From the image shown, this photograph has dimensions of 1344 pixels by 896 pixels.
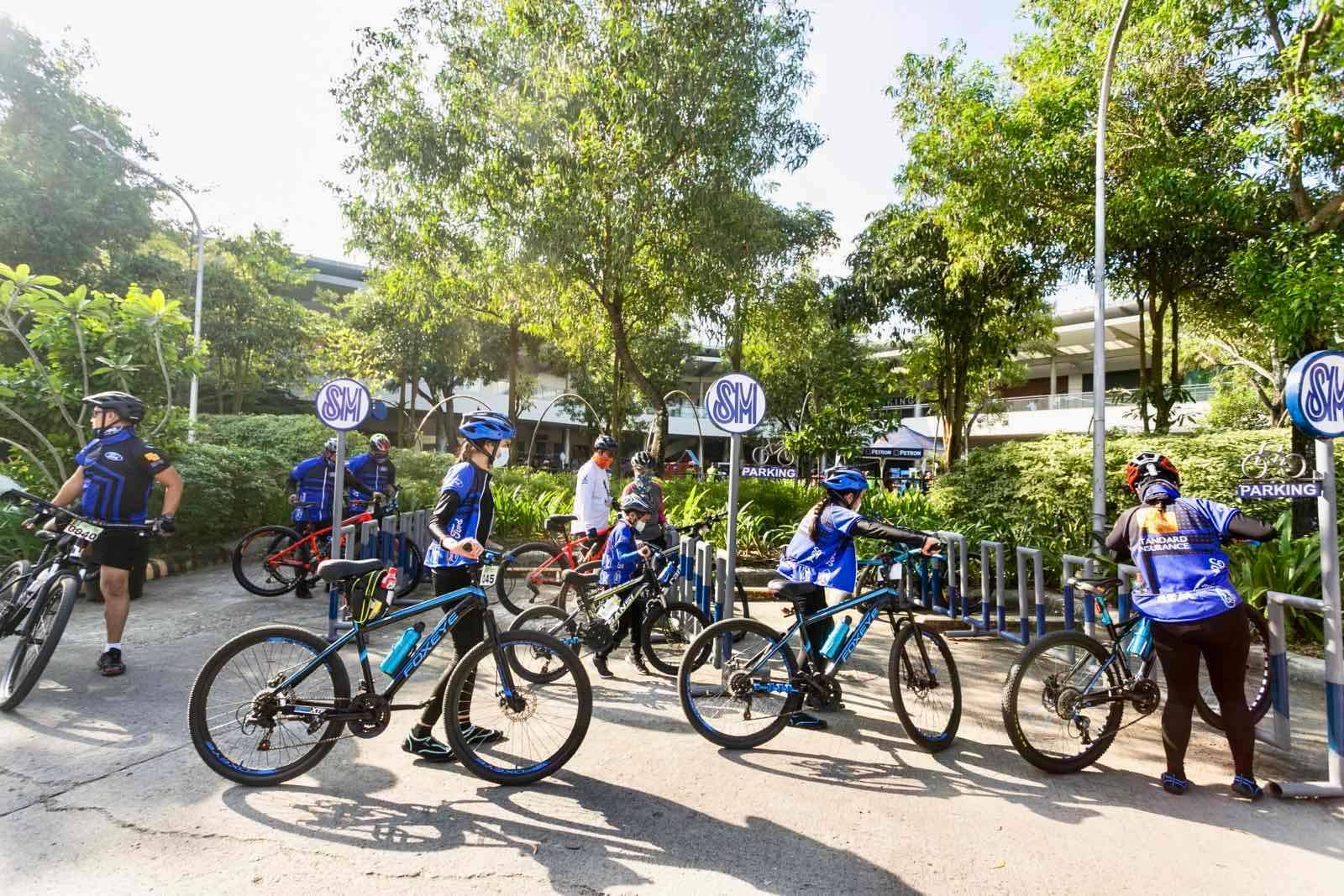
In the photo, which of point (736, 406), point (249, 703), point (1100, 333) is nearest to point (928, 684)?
point (736, 406)

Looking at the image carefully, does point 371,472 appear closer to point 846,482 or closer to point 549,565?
point 549,565

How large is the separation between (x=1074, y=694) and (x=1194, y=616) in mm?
746

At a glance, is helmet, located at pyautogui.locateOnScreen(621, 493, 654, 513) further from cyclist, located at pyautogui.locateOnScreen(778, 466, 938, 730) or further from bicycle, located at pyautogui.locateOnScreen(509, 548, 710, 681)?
cyclist, located at pyautogui.locateOnScreen(778, 466, 938, 730)

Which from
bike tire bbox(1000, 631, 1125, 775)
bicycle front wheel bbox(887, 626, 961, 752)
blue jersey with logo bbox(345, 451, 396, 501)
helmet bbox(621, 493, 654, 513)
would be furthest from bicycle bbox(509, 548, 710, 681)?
blue jersey with logo bbox(345, 451, 396, 501)

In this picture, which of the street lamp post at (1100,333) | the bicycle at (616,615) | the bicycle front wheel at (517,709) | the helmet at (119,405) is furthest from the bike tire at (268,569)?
the street lamp post at (1100,333)

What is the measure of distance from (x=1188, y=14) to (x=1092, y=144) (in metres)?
1.95

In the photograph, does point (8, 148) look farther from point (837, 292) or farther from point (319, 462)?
point (837, 292)

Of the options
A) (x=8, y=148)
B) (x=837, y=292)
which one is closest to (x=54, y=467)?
(x=8, y=148)

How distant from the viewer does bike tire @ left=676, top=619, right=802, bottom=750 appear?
4.41 m

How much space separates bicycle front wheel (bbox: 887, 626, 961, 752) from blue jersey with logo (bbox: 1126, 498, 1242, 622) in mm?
1097

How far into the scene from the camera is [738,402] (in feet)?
20.2

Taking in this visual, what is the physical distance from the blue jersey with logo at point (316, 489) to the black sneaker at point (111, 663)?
3.16 meters

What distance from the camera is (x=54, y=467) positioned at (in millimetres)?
8406

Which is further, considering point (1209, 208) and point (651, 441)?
point (651, 441)
